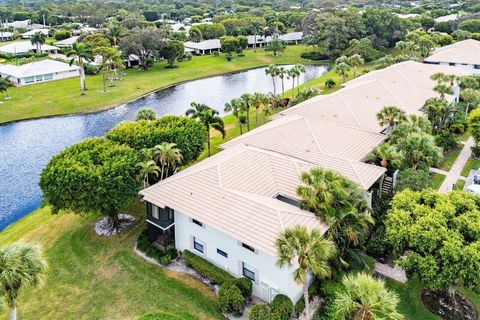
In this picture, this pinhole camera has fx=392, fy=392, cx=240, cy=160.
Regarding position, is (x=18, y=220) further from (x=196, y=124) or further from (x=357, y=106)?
(x=357, y=106)

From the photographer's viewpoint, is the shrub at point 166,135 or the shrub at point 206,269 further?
the shrub at point 166,135

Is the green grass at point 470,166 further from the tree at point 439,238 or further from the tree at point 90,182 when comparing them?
the tree at point 90,182

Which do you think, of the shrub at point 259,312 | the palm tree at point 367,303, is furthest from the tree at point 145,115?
the palm tree at point 367,303

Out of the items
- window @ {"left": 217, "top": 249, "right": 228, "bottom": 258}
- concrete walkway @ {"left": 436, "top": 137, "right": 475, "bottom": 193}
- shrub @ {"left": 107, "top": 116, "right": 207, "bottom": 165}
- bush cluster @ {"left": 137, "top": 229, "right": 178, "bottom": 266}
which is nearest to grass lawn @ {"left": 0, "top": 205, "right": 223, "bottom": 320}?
bush cluster @ {"left": 137, "top": 229, "right": 178, "bottom": 266}

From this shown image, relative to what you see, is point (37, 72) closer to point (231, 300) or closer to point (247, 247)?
point (247, 247)

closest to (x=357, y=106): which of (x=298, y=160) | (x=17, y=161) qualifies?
(x=298, y=160)

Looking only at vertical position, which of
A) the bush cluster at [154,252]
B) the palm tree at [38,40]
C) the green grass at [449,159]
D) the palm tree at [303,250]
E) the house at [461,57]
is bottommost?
the bush cluster at [154,252]
